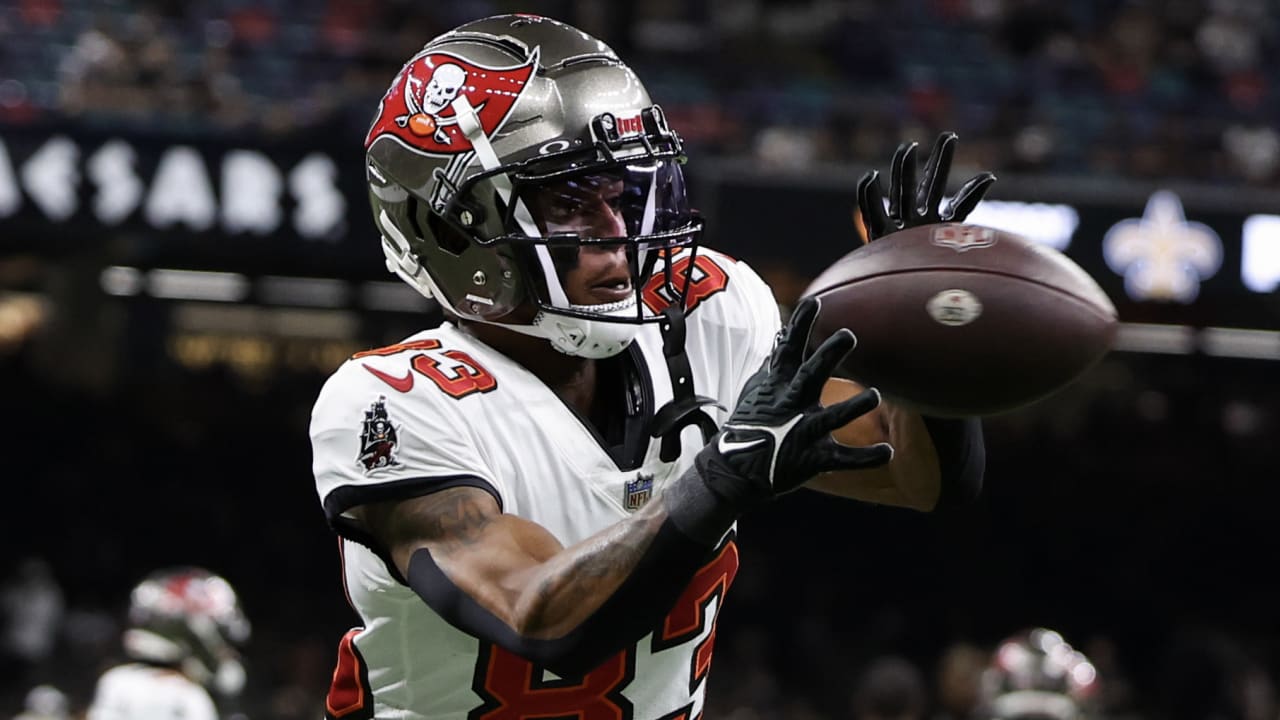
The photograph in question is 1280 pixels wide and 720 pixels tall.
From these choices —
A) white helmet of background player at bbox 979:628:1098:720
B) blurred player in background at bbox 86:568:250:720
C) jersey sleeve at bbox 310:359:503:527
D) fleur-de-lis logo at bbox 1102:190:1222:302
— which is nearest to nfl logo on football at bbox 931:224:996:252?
jersey sleeve at bbox 310:359:503:527

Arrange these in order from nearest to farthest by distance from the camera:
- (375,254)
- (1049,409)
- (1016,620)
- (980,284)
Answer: (980,284)
(375,254)
(1016,620)
(1049,409)

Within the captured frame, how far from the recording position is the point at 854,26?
42.4 feet

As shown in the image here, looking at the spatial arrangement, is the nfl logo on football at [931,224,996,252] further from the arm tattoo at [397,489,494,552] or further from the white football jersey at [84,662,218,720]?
the white football jersey at [84,662,218,720]

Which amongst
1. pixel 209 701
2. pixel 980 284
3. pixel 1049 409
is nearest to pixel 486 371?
pixel 980 284

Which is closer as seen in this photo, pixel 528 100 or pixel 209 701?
pixel 528 100

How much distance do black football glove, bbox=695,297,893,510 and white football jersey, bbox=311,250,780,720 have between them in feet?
1.56

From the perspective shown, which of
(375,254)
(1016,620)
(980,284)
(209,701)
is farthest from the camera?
(1016,620)

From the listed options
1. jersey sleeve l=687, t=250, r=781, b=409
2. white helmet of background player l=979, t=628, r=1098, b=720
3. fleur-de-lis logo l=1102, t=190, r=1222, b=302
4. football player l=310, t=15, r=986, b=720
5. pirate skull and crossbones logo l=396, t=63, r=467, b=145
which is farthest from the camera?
fleur-de-lis logo l=1102, t=190, r=1222, b=302

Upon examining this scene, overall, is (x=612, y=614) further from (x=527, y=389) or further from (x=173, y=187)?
(x=173, y=187)

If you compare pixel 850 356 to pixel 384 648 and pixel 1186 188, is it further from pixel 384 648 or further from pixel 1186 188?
pixel 1186 188

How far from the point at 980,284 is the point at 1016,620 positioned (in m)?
10.1

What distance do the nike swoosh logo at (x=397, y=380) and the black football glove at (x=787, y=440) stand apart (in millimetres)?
604

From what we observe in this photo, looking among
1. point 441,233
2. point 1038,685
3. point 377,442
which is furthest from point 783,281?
point 377,442

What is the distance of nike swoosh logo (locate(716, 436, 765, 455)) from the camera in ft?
7.61
